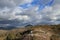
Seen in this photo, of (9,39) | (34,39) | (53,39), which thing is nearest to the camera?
(34,39)

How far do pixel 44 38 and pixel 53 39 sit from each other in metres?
4.37

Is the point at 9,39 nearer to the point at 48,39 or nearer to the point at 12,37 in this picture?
the point at 12,37

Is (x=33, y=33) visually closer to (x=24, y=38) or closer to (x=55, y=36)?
(x=24, y=38)

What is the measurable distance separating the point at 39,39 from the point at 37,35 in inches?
42.4

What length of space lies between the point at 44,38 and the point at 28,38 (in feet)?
12.5

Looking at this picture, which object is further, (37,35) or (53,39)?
(53,39)

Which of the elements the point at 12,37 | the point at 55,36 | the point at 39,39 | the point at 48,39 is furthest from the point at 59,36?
the point at 12,37

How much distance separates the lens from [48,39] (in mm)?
A: 40688

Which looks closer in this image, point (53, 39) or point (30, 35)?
point (30, 35)

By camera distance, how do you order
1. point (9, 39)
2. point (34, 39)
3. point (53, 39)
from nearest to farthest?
point (34, 39) < point (53, 39) < point (9, 39)

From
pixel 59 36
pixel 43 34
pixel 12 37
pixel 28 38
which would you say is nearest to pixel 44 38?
pixel 43 34

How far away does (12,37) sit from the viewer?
5031 centimetres

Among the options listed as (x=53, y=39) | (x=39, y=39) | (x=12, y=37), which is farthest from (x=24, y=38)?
(x=12, y=37)

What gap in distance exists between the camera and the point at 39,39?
128 ft
